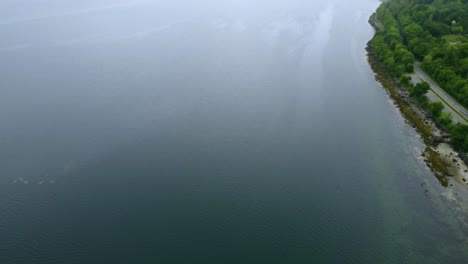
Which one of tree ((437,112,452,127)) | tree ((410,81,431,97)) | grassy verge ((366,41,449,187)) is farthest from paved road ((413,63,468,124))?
grassy verge ((366,41,449,187))

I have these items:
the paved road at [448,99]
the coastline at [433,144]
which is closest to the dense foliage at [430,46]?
the paved road at [448,99]

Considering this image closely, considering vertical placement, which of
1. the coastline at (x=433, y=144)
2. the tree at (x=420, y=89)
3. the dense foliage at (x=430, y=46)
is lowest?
the coastline at (x=433, y=144)

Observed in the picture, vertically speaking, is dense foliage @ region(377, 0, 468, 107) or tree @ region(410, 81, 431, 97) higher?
dense foliage @ region(377, 0, 468, 107)

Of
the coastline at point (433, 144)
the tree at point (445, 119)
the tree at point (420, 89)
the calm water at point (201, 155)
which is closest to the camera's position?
the calm water at point (201, 155)

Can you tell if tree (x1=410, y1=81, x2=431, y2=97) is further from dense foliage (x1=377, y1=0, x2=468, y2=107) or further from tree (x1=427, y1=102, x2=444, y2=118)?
tree (x1=427, y1=102, x2=444, y2=118)

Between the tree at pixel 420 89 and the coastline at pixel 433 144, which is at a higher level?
the tree at pixel 420 89

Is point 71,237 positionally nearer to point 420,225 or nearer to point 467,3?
point 420,225

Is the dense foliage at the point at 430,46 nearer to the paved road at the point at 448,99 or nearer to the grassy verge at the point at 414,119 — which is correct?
the paved road at the point at 448,99
